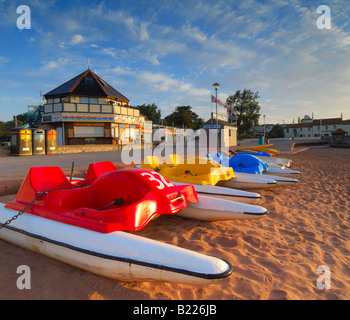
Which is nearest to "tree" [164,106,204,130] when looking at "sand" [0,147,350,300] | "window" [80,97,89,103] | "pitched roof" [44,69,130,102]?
"pitched roof" [44,69,130,102]

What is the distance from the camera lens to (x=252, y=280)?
7.85 feet

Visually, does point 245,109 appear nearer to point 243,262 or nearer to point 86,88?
point 86,88

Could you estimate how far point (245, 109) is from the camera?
56094mm

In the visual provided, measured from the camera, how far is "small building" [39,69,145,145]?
78.6ft

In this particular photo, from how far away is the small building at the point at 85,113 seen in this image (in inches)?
944

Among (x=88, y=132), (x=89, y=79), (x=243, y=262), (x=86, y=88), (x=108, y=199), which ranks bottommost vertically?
(x=243, y=262)

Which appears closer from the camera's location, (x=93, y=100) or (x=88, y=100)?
(x=88, y=100)

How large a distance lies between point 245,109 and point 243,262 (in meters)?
57.3

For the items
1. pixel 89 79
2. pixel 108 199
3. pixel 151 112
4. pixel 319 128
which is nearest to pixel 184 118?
pixel 151 112

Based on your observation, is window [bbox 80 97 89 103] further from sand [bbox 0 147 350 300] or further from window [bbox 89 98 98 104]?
sand [bbox 0 147 350 300]

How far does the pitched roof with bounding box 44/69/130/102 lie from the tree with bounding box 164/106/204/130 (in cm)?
2742

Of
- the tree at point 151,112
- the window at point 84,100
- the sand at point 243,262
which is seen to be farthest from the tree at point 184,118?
the sand at point 243,262

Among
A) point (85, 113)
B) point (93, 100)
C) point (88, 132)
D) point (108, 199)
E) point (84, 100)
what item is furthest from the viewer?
point (93, 100)
